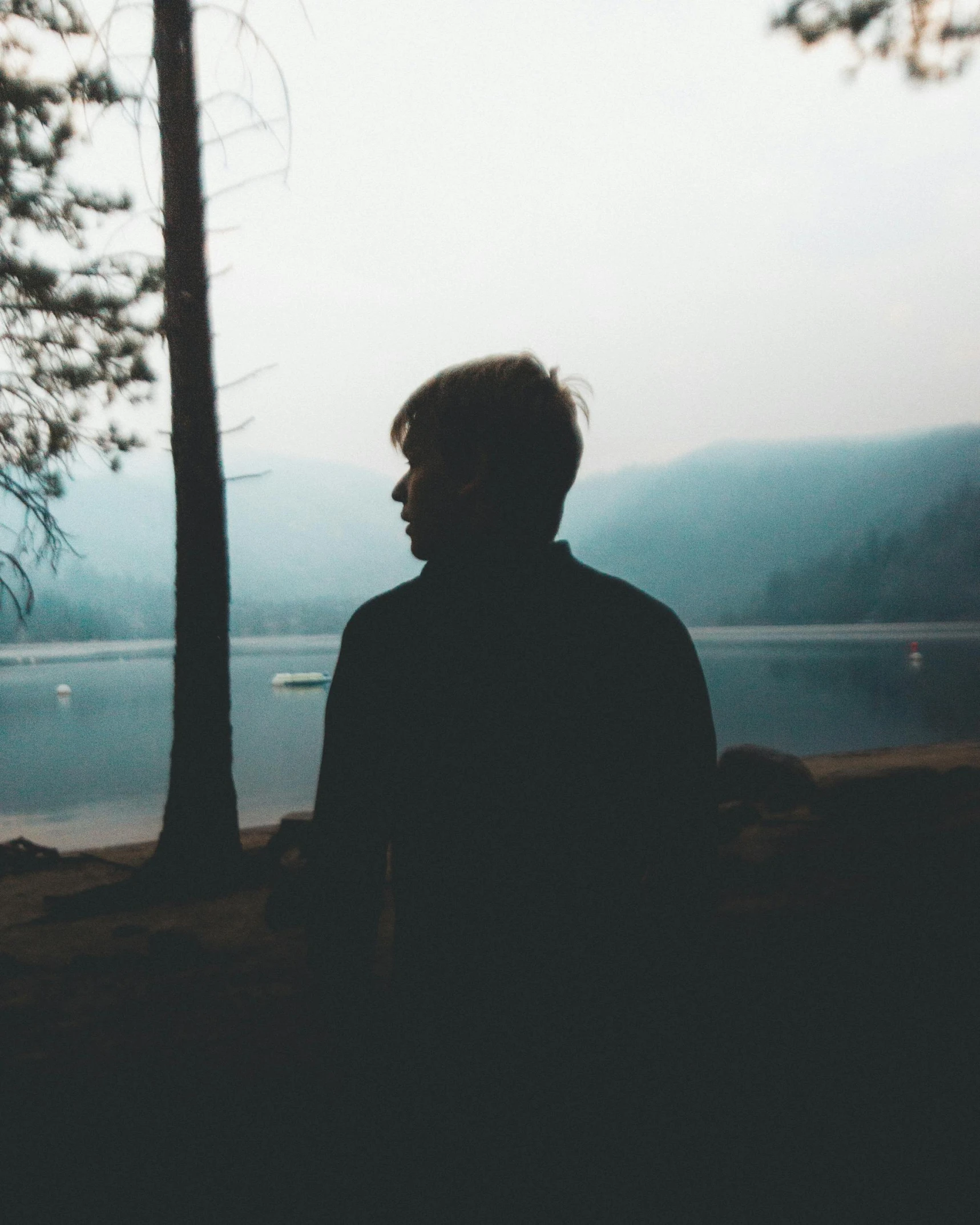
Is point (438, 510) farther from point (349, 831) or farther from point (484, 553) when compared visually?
point (349, 831)

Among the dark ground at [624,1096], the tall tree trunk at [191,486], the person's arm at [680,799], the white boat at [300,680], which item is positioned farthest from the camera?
the white boat at [300,680]

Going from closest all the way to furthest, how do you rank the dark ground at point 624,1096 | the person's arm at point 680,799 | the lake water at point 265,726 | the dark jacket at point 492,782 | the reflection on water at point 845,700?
the dark jacket at point 492,782 < the person's arm at point 680,799 < the dark ground at point 624,1096 < the lake water at point 265,726 < the reflection on water at point 845,700

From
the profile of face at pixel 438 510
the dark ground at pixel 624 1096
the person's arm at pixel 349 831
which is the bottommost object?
the dark ground at pixel 624 1096

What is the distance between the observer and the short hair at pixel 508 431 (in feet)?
4.25

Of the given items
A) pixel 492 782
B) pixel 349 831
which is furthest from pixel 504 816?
pixel 349 831

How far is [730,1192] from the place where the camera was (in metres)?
2.20

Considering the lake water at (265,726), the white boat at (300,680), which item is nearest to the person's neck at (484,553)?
the lake water at (265,726)

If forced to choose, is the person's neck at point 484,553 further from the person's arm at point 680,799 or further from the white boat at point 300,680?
the white boat at point 300,680

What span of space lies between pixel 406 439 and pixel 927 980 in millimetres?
2904

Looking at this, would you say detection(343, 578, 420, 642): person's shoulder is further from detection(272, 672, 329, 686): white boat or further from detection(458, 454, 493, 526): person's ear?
detection(272, 672, 329, 686): white boat

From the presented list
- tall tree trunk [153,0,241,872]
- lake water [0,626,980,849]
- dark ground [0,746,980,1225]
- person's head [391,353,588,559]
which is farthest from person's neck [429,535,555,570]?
lake water [0,626,980,849]

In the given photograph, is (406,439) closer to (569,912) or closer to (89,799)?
(569,912)

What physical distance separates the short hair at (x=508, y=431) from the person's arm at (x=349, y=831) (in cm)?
26

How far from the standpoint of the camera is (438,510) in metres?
1.31
